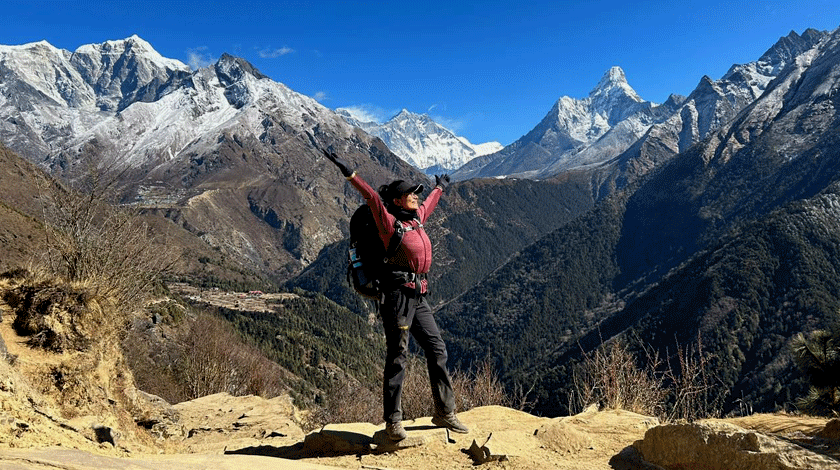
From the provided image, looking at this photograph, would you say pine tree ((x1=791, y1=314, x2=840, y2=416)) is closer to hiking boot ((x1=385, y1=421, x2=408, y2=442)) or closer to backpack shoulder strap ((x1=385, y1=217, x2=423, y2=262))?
hiking boot ((x1=385, y1=421, x2=408, y2=442))

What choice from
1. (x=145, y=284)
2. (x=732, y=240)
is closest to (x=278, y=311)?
(x=732, y=240)

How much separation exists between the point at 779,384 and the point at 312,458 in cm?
13763

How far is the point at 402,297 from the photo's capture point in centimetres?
666

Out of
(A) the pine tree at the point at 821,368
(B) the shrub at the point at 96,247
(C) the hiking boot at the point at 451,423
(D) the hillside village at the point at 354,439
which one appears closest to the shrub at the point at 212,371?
(B) the shrub at the point at 96,247

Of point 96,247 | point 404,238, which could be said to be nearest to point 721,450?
point 404,238

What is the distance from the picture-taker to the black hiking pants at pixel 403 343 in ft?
21.7

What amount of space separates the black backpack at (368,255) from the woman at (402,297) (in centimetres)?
7

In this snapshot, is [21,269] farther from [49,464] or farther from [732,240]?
[732,240]

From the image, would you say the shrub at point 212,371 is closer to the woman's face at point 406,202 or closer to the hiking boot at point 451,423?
the hiking boot at point 451,423

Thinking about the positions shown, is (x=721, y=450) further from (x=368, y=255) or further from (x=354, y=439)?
(x=368, y=255)

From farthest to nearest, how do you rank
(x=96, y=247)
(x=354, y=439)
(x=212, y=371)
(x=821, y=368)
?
(x=212, y=371)
(x=821, y=368)
(x=96, y=247)
(x=354, y=439)

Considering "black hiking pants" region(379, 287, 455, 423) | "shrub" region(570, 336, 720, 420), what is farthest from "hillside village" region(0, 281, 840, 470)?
"shrub" region(570, 336, 720, 420)

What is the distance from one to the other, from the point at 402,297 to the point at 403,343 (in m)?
0.58

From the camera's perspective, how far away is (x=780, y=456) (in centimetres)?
496
